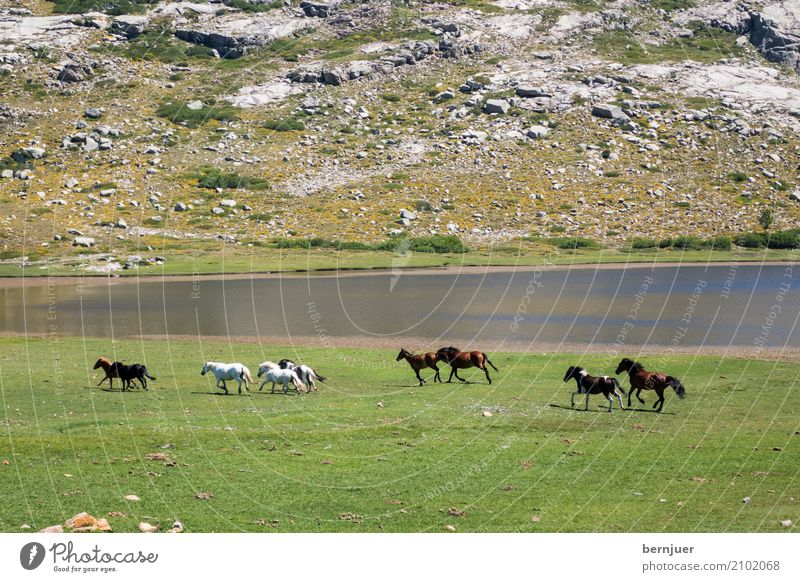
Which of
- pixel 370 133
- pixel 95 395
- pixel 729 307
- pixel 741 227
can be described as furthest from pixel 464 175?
pixel 95 395

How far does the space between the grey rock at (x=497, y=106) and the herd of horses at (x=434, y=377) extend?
119m

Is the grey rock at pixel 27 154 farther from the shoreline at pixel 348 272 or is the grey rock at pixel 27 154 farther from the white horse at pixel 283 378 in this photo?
the white horse at pixel 283 378

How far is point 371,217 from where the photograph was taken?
114 meters

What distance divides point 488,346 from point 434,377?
10316 millimetres

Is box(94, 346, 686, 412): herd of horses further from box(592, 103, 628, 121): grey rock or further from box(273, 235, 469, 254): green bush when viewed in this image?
box(592, 103, 628, 121): grey rock

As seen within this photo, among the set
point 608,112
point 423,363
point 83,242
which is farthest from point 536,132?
point 423,363

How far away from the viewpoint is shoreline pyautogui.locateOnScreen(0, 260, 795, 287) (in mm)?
83000

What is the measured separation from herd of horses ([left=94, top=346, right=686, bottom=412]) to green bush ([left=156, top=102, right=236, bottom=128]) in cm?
10253

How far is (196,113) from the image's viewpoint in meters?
138

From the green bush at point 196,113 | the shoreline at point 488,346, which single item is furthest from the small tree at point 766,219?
the shoreline at point 488,346

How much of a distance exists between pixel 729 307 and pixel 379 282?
3069 cm

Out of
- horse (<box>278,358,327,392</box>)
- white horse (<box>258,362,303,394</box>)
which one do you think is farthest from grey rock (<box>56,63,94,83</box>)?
white horse (<box>258,362,303,394</box>)

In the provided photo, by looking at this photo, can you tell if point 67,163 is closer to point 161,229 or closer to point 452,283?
point 161,229

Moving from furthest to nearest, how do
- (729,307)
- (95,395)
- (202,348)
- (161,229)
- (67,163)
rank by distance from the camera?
(67,163) → (161,229) → (729,307) → (202,348) → (95,395)
